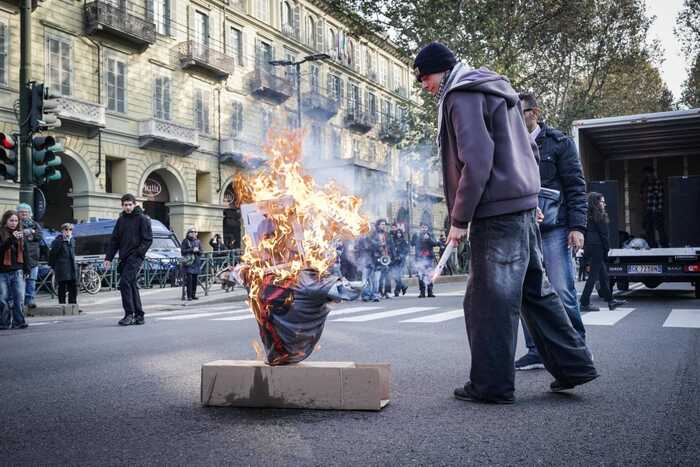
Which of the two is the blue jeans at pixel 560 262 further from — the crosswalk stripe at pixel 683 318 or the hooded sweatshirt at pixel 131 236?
the hooded sweatshirt at pixel 131 236

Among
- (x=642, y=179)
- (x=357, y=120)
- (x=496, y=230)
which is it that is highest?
(x=357, y=120)

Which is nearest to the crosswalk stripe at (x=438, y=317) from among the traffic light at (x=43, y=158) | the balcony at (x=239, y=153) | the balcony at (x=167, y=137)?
the traffic light at (x=43, y=158)

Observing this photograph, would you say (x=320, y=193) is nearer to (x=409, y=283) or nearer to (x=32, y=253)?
(x=32, y=253)

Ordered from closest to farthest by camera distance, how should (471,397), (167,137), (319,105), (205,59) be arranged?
(471,397), (167,137), (205,59), (319,105)

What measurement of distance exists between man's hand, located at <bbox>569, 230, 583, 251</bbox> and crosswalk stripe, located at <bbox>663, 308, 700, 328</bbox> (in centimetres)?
360

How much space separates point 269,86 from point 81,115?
42.3ft

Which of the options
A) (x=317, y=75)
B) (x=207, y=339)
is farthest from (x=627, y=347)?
(x=317, y=75)

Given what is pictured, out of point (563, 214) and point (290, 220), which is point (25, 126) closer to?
point (290, 220)

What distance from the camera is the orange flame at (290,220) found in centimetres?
405

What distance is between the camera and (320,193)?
174 inches

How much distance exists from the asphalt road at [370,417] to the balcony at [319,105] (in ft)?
116

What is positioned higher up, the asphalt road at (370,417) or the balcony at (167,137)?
the balcony at (167,137)

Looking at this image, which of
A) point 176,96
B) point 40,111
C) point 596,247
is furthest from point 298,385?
point 176,96

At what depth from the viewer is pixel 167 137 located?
2934 centimetres
